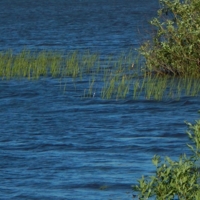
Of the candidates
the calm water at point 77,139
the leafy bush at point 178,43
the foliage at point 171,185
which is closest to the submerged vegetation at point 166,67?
the leafy bush at point 178,43

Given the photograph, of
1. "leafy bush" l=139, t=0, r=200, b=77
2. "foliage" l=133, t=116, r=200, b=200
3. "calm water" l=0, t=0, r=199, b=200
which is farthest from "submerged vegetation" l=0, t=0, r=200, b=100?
"foliage" l=133, t=116, r=200, b=200

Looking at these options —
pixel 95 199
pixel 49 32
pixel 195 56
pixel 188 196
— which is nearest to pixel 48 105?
pixel 195 56

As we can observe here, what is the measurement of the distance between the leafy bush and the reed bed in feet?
1.04

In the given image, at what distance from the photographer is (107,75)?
2264 cm

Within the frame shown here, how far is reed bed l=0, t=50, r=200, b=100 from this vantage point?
19.5 meters

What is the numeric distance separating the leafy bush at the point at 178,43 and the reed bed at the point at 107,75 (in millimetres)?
316

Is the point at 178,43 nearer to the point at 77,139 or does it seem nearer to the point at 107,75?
the point at 107,75

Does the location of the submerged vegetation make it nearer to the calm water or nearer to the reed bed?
the reed bed

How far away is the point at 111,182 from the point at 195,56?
9.24 m

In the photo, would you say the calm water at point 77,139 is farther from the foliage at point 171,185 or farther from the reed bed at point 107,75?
the foliage at point 171,185

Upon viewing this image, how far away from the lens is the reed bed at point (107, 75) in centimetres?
1952

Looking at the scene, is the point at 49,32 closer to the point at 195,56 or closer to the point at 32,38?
the point at 32,38

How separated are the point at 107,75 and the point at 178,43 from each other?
2.95 m

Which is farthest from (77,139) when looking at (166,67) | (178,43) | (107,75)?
(107,75)
